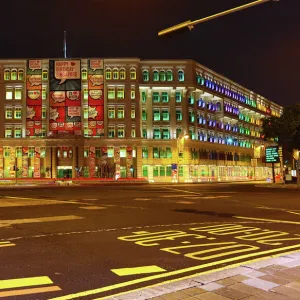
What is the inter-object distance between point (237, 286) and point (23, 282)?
3.23m

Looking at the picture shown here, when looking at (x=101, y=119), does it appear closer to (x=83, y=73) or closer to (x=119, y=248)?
(x=83, y=73)

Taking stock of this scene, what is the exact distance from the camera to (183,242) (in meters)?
9.64

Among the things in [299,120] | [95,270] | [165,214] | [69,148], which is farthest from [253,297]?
[69,148]

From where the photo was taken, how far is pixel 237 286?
555 centimetres

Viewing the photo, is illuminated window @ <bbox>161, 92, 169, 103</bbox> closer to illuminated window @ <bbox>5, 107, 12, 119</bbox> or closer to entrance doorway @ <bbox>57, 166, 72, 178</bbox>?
entrance doorway @ <bbox>57, 166, 72, 178</bbox>

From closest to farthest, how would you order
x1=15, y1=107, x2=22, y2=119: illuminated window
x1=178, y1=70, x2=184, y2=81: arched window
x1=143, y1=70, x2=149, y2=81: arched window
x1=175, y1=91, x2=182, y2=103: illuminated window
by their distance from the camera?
1. x1=15, y1=107, x2=22, y2=119: illuminated window
2. x1=143, y1=70, x2=149, y2=81: arched window
3. x1=178, y1=70, x2=184, y2=81: arched window
4. x1=175, y1=91, x2=182, y2=103: illuminated window

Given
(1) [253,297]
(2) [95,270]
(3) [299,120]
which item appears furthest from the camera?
(3) [299,120]

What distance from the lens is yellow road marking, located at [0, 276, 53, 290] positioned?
601cm

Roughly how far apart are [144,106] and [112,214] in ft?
224

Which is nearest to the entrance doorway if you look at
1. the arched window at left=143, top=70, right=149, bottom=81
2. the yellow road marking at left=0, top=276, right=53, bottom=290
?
the arched window at left=143, top=70, right=149, bottom=81

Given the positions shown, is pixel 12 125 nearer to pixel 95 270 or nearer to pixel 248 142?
pixel 248 142

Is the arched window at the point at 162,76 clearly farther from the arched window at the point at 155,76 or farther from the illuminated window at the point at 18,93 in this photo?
the illuminated window at the point at 18,93

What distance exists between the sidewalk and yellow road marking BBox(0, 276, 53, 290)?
1565mm

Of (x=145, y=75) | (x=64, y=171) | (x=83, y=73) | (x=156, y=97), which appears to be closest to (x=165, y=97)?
(x=156, y=97)
